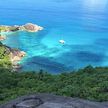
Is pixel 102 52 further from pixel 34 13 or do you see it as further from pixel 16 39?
pixel 34 13

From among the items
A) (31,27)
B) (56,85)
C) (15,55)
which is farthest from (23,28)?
(56,85)

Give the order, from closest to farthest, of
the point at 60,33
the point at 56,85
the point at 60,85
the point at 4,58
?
the point at 60,85 < the point at 56,85 < the point at 4,58 < the point at 60,33

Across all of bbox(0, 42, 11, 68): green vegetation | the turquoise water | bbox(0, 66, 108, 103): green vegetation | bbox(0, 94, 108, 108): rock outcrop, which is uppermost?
the turquoise water

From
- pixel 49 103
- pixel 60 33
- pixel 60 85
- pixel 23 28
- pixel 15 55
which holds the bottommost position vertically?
pixel 49 103

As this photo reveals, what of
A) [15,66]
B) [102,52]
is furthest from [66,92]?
[102,52]

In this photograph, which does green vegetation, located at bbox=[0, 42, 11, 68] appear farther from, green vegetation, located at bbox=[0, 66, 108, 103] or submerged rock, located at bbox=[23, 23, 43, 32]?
submerged rock, located at bbox=[23, 23, 43, 32]

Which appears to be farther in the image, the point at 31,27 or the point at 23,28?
the point at 31,27

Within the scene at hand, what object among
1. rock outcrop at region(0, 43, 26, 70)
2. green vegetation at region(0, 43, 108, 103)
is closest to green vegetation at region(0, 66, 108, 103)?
green vegetation at region(0, 43, 108, 103)

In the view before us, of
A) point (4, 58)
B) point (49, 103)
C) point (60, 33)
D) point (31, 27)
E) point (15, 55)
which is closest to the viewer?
point (49, 103)

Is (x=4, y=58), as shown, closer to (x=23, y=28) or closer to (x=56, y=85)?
(x=23, y=28)

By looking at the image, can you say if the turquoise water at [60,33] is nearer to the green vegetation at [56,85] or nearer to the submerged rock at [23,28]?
the submerged rock at [23,28]
